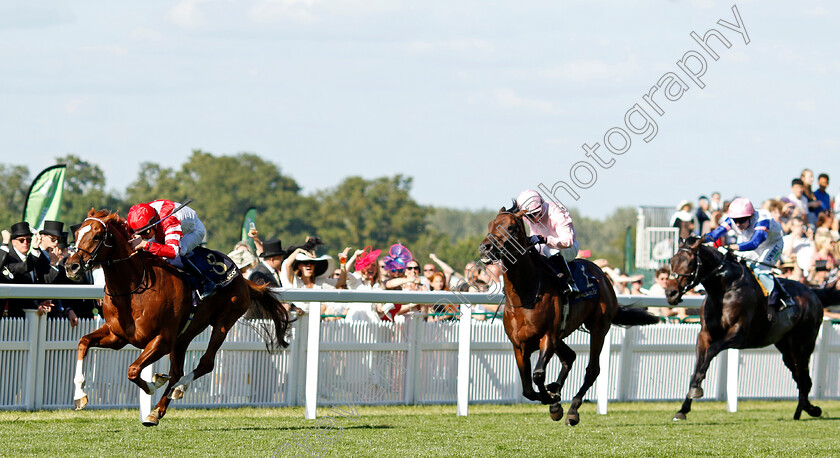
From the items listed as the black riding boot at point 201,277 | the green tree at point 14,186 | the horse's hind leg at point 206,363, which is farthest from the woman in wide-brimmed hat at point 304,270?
the green tree at point 14,186

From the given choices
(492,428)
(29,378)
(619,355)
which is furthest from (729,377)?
(29,378)

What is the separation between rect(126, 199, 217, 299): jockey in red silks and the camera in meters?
6.81

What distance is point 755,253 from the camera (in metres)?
9.70

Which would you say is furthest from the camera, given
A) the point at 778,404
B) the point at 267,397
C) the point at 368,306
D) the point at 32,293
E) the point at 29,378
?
the point at 778,404

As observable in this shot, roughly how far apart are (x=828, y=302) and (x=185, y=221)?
21.1 feet

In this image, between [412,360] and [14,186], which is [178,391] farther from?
[14,186]

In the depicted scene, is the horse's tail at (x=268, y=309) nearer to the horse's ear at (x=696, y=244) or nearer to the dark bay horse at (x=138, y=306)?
the dark bay horse at (x=138, y=306)

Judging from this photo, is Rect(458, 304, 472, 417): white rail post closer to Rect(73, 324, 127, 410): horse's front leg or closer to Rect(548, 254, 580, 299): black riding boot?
Rect(548, 254, 580, 299): black riding boot

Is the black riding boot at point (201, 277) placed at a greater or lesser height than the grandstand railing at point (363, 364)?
greater

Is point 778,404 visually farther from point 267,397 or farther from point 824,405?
point 267,397

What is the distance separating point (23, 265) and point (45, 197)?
3.81 metres

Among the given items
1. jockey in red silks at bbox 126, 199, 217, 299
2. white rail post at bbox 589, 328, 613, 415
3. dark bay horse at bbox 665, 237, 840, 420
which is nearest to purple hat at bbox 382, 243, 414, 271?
white rail post at bbox 589, 328, 613, 415

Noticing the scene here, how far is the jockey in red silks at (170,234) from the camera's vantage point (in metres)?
6.81

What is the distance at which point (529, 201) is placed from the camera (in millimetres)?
7332
